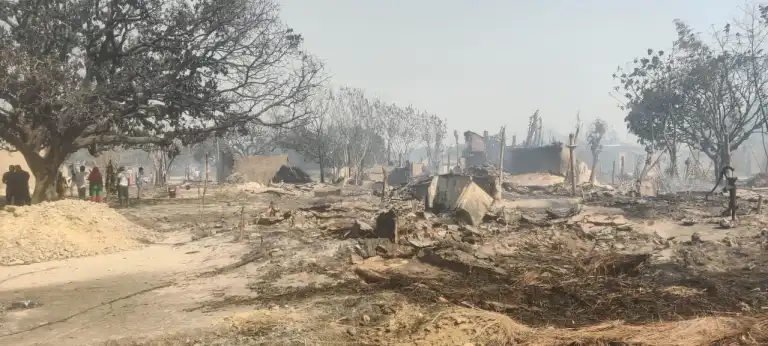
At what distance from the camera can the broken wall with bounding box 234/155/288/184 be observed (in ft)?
105

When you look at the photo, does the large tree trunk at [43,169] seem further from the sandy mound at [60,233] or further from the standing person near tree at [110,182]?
the sandy mound at [60,233]

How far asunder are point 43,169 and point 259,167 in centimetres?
1758

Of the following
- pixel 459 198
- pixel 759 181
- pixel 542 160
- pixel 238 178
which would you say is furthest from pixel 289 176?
pixel 759 181

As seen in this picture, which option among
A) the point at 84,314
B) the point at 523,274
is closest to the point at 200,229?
the point at 84,314

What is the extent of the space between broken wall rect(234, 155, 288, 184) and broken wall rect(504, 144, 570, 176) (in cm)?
1772

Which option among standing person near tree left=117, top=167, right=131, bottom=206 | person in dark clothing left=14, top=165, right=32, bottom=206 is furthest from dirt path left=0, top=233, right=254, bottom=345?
standing person near tree left=117, top=167, right=131, bottom=206

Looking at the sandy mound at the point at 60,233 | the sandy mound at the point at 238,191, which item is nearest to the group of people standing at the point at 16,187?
the sandy mound at the point at 60,233

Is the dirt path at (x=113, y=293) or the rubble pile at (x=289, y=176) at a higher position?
the rubble pile at (x=289, y=176)

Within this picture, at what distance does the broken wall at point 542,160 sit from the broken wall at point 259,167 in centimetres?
1772

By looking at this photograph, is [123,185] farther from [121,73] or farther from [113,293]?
[113,293]

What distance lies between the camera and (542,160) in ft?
120

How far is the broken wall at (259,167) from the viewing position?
3216cm

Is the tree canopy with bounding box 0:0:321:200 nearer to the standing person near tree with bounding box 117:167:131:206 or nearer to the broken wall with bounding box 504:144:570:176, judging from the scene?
the standing person near tree with bounding box 117:167:131:206

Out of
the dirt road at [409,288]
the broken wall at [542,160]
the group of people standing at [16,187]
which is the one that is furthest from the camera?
the broken wall at [542,160]
